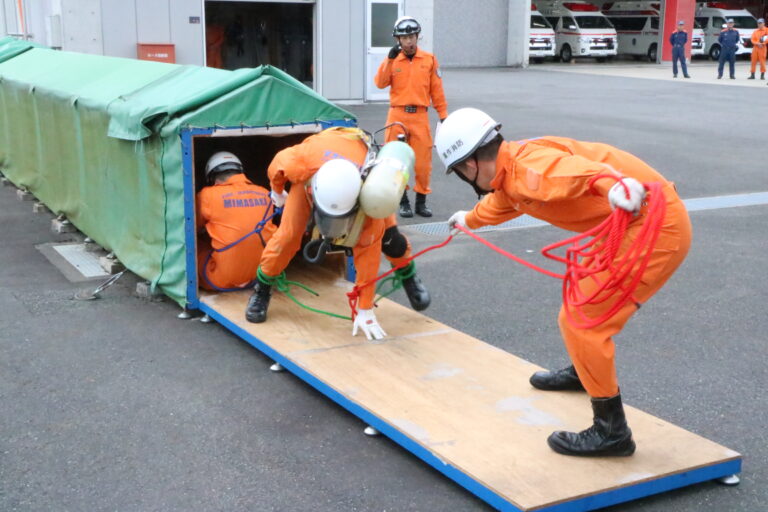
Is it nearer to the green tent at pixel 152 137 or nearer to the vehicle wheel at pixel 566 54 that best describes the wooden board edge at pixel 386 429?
the green tent at pixel 152 137

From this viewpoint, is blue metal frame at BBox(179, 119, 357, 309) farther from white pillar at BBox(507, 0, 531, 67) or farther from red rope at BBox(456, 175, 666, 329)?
white pillar at BBox(507, 0, 531, 67)

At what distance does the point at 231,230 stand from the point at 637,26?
3555 centimetres

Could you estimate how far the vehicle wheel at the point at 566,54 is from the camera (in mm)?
37131

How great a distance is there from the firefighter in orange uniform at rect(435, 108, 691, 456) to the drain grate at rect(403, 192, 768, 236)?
5000 millimetres

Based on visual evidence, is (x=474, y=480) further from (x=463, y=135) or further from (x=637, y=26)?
(x=637, y=26)

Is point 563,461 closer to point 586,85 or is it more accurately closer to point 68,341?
point 68,341

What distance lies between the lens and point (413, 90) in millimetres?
9750

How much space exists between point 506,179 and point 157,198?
3232mm

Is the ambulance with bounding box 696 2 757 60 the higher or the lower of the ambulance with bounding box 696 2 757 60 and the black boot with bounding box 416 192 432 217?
the higher

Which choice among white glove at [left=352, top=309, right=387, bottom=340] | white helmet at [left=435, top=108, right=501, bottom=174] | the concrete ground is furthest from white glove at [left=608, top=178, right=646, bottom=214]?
white glove at [left=352, top=309, right=387, bottom=340]

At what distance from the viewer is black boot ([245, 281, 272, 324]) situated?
5879mm

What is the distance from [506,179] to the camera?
405cm

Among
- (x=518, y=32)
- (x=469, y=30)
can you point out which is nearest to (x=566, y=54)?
(x=518, y=32)

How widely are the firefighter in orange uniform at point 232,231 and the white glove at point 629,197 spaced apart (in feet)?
11.1
